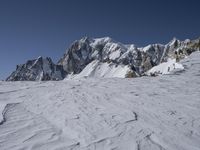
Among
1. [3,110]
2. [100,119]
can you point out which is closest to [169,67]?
[100,119]

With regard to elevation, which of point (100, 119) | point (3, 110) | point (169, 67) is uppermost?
point (169, 67)

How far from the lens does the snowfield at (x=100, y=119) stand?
5.79 metres

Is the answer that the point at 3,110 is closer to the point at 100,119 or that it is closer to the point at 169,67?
the point at 100,119

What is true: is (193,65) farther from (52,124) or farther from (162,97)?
(52,124)

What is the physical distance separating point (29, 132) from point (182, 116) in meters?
4.28

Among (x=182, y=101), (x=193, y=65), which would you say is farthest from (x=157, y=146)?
(x=193, y=65)

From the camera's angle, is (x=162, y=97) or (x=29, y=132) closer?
(x=29, y=132)

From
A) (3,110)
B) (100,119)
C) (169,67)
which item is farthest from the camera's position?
(169,67)

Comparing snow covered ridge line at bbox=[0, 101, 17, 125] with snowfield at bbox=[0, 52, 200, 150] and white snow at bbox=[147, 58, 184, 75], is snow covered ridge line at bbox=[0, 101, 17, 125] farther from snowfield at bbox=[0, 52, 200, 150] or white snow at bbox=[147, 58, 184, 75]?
white snow at bbox=[147, 58, 184, 75]

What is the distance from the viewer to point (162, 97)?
10312 mm

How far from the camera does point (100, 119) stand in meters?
7.36

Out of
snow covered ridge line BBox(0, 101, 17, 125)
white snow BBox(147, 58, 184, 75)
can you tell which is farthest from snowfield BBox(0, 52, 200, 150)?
white snow BBox(147, 58, 184, 75)

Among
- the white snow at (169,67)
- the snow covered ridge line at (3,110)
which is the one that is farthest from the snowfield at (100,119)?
the white snow at (169,67)

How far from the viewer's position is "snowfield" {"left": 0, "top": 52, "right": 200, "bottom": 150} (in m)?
5.79
